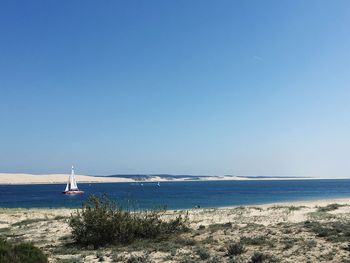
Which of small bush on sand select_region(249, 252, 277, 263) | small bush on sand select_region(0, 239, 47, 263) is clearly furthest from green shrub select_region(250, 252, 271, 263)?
small bush on sand select_region(0, 239, 47, 263)

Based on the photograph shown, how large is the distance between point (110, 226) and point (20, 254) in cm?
647

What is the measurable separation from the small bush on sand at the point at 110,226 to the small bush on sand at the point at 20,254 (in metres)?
5.55

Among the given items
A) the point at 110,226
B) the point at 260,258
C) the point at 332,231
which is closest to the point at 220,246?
the point at 260,258

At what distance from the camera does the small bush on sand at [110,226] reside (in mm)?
Result: 19047

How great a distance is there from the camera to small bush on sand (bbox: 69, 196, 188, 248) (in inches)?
750

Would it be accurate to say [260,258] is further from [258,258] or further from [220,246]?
[220,246]

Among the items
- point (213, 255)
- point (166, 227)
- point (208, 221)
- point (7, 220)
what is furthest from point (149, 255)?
point (7, 220)

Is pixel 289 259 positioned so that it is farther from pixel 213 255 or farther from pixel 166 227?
pixel 166 227

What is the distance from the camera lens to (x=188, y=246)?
690 inches

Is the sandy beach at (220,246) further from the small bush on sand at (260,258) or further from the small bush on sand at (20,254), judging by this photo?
the small bush on sand at (20,254)

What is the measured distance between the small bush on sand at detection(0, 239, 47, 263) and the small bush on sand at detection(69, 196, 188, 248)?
555cm

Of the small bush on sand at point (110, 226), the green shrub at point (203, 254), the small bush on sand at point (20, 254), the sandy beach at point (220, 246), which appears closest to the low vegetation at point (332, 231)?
the sandy beach at point (220, 246)

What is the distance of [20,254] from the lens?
12.7m

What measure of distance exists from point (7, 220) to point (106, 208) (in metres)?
17.2
